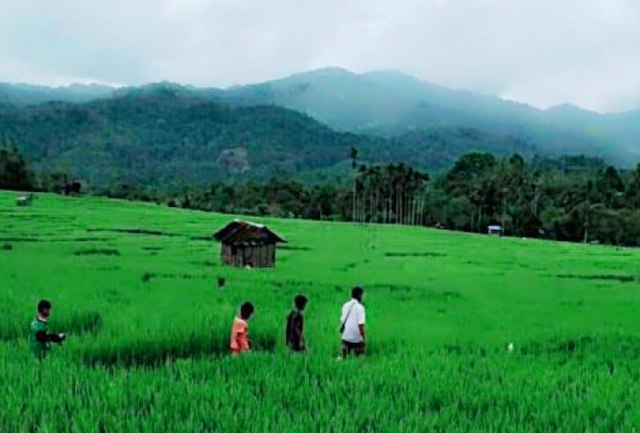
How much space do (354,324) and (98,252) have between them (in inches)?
984

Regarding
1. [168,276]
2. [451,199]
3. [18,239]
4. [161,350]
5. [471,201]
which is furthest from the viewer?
[451,199]

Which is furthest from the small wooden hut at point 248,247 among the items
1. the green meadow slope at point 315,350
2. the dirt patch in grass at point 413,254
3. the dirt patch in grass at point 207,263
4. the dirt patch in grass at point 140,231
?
the dirt patch in grass at point 140,231

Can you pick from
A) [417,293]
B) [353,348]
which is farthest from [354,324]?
[417,293]

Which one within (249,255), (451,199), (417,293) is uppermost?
(451,199)

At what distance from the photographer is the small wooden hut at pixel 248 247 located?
113 feet

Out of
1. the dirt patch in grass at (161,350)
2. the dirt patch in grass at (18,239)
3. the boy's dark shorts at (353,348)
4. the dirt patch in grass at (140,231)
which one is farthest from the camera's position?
the dirt patch in grass at (140,231)

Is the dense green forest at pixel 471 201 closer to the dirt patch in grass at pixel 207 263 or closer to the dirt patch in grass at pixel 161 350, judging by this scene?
the dirt patch in grass at pixel 207 263

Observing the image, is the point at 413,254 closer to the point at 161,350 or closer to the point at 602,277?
the point at 602,277

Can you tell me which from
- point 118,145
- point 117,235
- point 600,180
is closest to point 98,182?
point 118,145

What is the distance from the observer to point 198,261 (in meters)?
33.5

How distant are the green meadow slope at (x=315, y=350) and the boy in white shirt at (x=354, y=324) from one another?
38cm

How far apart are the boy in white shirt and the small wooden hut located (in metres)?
21.6

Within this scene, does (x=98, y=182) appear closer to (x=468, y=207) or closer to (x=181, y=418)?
(x=468, y=207)

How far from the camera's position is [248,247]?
34.4m
